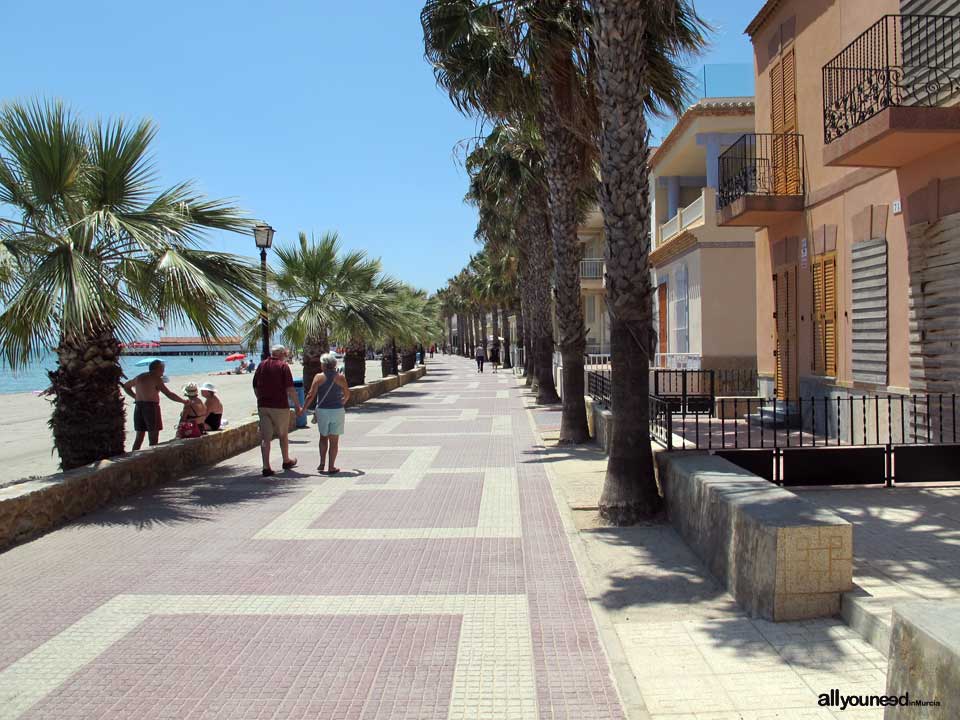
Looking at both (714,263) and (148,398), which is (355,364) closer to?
(714,263)

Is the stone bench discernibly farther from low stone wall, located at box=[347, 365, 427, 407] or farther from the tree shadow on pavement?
low stone wall, located at box=[347, 365, 427, 407]

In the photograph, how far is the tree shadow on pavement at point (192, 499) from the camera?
7500 mm

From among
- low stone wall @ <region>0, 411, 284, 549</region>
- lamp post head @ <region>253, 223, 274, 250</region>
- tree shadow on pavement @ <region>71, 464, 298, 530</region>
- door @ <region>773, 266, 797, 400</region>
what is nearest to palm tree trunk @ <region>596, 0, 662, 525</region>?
tree shadow on pavement @ <region>71, 464, 298, 530</region>

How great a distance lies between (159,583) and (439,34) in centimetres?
915

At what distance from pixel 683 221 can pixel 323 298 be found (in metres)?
10.3

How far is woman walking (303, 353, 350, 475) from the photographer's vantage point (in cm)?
1022

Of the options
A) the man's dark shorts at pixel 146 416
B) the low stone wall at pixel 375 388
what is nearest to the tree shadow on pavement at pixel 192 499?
the man's dark shorts at pixel 146 416

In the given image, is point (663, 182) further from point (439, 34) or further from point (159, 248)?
point (159, 248)

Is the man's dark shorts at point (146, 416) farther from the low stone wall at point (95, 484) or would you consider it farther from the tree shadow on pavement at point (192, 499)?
the tree shadow on pavement at point (192, 499)

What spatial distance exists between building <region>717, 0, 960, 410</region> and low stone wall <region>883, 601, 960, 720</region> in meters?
6.87

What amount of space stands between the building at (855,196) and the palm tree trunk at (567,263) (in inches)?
112

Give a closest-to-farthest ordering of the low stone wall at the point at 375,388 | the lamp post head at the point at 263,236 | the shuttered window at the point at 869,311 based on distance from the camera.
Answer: the shuttered window at the point at 869,311 < the lamp post head at the point at 263,236 < the low stone wall at the point at 375,388

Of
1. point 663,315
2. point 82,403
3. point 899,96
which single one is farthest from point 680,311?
point 82,403

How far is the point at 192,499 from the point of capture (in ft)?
→ 27.9
